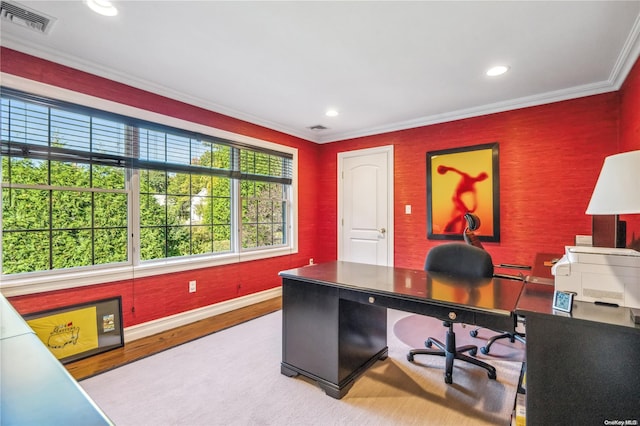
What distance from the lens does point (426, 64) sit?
263cm

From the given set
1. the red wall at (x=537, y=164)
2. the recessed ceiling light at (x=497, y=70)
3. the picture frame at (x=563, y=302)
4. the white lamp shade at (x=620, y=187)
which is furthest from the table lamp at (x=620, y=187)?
the red wall at (x=537, y=164)

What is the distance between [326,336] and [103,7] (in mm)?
2584

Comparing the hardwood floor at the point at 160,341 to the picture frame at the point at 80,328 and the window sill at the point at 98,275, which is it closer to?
the picture frame at the point at 80,328

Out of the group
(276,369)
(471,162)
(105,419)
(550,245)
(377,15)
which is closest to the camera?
(105,419)

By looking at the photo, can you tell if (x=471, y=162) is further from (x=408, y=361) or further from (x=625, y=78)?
(x=408, y=361)

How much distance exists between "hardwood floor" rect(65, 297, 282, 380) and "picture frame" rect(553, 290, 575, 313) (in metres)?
2.90

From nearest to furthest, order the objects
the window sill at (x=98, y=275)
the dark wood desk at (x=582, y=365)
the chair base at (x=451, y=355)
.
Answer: the dark wood desk at (x=582, y=365) < the chair base at (x=451, y=355) < the window sill at (x=98, y=275)

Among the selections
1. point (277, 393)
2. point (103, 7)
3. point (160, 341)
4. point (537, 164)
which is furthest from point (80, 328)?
point (537, 164)

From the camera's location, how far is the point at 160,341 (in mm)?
2887

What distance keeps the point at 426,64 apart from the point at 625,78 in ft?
6.00

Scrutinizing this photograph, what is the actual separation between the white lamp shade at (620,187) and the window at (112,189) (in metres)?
3.47

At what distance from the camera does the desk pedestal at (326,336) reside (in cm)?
204

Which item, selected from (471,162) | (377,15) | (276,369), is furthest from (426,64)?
(276,369)

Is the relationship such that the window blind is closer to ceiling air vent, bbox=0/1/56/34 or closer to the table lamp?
ceiling air vent, bbox=0/1/56/34
